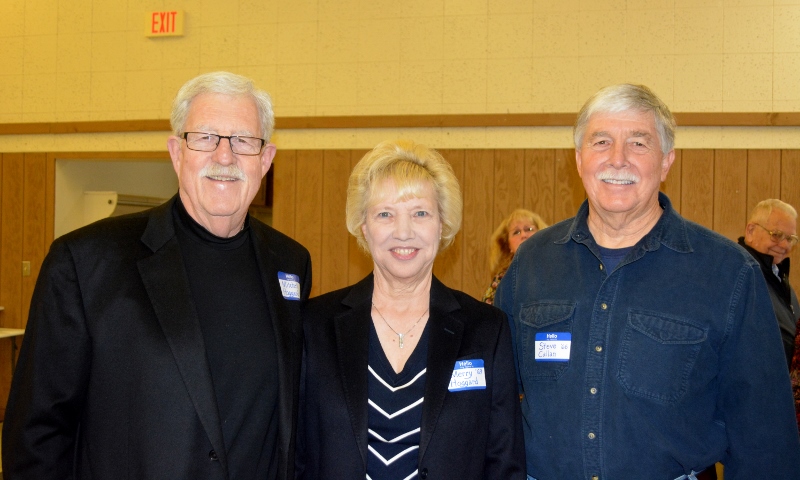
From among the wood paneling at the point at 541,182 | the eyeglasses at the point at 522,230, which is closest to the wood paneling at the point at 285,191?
the wood paneling at the point at 541,182

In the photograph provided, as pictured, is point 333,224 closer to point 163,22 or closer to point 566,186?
point 566,186

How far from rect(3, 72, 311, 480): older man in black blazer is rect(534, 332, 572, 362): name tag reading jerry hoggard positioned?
0.83m

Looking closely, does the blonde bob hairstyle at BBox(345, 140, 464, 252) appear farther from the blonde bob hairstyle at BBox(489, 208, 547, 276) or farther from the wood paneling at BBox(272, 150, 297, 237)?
the wood paneling at BBox(272, 150, 297, 237)

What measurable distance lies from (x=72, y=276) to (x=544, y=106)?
5.25 metres

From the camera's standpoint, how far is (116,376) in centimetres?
192

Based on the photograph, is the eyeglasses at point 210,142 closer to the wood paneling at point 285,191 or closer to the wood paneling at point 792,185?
the wood paneling at point 285,191

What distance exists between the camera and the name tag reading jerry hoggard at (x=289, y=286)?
91.4 inches

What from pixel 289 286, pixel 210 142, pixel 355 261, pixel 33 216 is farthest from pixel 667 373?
pixel 33 216

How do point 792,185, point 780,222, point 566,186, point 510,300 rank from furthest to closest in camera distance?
point 566,186, point 792,185, point 780,222, point 510,300

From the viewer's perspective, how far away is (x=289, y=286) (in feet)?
7.72

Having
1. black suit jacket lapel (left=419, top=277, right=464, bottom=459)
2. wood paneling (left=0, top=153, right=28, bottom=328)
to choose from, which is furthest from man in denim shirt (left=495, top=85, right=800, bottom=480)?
wood paneling (left=0, top=153, right=28, bottom=328)

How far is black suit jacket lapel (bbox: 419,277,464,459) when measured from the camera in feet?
6.77

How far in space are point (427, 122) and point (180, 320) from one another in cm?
490

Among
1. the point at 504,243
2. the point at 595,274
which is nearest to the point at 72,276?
the point at 595,274
